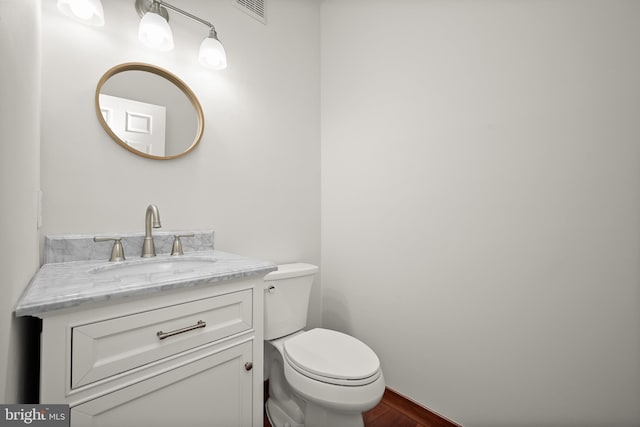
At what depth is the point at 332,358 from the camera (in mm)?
1091

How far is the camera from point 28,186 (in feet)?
2.24

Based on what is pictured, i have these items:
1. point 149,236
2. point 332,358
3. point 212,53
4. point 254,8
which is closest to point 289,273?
point 332,358

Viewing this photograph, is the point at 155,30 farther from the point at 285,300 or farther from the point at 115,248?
the point at 285,300

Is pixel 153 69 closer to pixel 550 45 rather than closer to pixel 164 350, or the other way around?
pixel 164 350

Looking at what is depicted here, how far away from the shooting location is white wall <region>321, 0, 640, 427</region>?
0.90 metres

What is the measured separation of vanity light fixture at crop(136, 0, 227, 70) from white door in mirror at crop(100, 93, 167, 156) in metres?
0.27

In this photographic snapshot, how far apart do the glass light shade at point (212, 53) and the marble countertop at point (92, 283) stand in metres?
1.02

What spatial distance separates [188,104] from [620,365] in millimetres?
2091

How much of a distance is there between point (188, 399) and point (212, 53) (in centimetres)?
146

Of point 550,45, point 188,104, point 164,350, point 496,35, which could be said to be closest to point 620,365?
point 550,45

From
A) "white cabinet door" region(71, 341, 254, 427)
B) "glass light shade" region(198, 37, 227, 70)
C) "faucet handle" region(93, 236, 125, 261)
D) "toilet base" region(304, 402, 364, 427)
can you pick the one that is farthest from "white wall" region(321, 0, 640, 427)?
"faucet handle" region(93, 236, 125, 261)

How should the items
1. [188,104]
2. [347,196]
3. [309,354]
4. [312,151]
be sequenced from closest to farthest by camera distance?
[309,354] → [188,104] → [347,196] → [312,151]

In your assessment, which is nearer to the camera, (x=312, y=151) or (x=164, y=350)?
(x=164, y=350)

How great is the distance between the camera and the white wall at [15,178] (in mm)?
445
